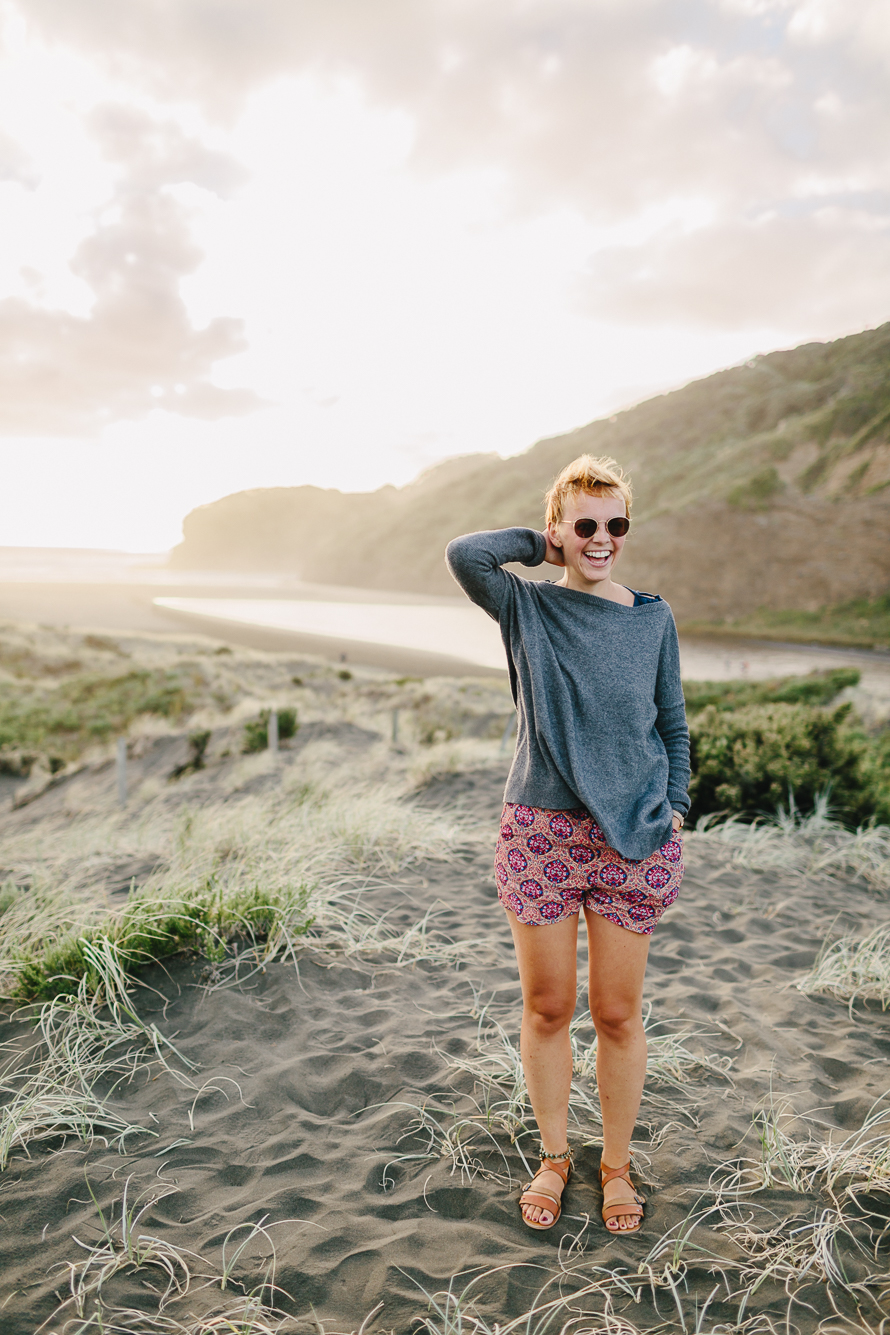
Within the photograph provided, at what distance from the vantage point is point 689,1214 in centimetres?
197

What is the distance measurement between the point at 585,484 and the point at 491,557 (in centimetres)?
33

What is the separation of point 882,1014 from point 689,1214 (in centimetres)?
177

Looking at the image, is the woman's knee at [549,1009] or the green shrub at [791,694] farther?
the green shrub at [791,694]

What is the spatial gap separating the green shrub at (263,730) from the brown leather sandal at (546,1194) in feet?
33.1

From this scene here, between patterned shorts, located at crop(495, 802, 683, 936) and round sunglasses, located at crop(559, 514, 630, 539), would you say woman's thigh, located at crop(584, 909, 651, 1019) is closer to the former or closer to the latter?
patterned shorts, located at crop(495, 802, 683, 936)

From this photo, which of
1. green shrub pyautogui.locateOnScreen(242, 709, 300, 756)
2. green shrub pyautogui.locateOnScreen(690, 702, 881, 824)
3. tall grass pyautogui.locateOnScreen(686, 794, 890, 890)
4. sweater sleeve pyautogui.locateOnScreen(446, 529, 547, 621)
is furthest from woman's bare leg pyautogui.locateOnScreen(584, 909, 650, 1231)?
green shrub pyautogui.locateOnScreen(242, 709, 300, 756)

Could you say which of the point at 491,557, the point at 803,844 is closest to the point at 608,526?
the point at 491,557

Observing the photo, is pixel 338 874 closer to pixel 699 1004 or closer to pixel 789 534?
pixel 699 1004

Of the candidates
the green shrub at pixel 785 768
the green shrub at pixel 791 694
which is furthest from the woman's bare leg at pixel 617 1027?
the green shrub at pixel 791 694

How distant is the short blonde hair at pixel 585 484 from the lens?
1.96 meters

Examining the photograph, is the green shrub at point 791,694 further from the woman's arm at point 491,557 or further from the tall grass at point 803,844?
the woman's arm at point 491,557

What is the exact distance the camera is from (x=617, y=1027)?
→ 1.93m

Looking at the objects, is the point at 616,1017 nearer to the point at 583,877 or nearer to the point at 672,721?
the point at 583,877

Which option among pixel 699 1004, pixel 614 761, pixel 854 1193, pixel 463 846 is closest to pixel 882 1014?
pixel 699 1004
